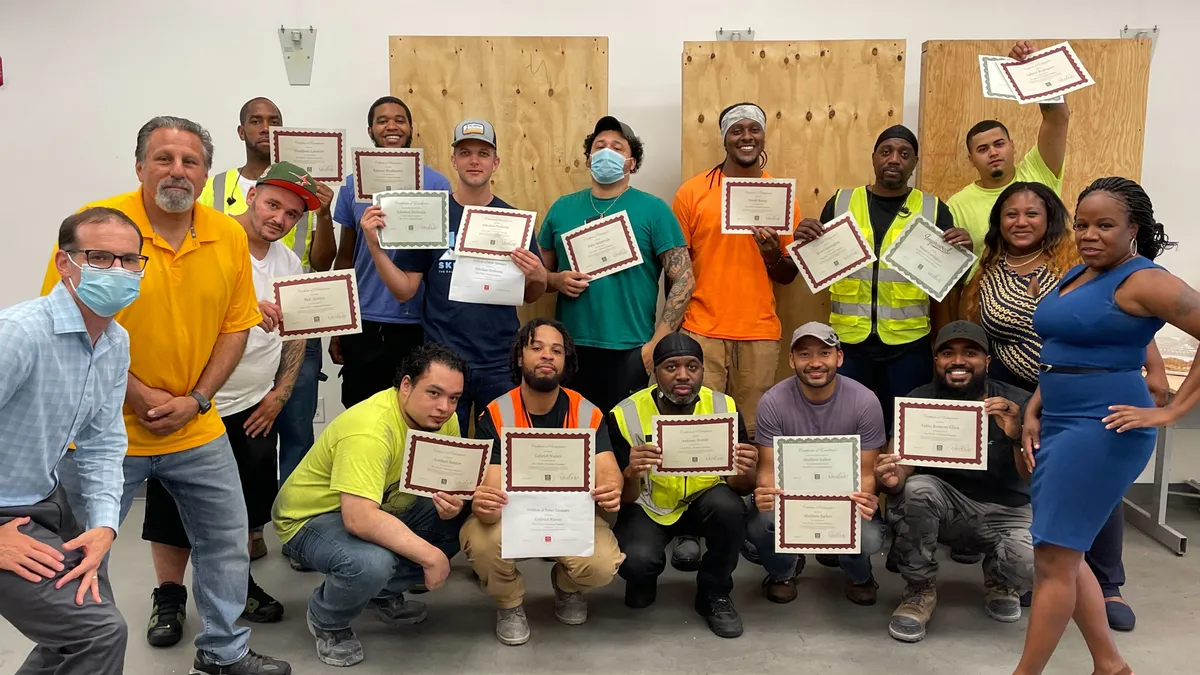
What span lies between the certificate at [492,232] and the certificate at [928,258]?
1606 millimetres

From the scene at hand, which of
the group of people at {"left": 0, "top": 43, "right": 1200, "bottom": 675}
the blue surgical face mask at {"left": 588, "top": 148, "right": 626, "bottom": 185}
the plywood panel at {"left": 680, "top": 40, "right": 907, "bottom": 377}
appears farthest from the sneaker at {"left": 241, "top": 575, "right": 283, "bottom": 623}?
the plywood panel at {"left": 680, "top": 40, "right": 907, "bottom": 377}

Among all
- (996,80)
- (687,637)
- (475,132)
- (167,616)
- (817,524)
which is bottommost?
(687,637)

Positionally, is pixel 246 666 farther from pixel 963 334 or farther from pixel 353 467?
pixel 963 334

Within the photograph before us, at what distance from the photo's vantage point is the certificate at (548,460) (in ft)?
10.3

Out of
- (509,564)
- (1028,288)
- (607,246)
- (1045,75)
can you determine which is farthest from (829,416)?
(1045,75)

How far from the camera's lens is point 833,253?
3.78 m

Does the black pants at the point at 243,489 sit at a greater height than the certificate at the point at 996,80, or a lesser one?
lesser

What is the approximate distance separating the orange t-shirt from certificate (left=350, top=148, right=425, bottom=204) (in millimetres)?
1264

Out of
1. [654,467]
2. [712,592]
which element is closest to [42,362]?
[654,467]

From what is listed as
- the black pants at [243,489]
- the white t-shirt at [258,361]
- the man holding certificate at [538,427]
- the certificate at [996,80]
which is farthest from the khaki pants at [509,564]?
the certificate at [996,80]

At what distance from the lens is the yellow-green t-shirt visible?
9.93 ft

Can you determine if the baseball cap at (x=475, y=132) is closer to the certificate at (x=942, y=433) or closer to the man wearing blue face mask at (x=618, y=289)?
the man wearing blue face mask at (x=618, y=289)

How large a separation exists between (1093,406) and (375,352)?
289 cm

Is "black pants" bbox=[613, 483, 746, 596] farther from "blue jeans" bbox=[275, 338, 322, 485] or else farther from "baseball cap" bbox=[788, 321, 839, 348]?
"blue jeans" bbox=[275, 338, 322, 485]
